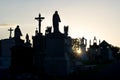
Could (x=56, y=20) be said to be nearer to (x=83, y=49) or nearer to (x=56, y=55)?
(x=56, y=55)

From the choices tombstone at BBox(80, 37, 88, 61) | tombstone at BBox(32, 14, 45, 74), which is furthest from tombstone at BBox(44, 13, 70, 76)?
tombstone at BBox(80, 37, 88, 61)

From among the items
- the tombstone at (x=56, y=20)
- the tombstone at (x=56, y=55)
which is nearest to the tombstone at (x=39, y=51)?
the tombstone at (x=56, y=55)


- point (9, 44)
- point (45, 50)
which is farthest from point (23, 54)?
point (9, 44)

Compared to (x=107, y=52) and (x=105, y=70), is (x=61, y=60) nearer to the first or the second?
(x=105, y=70)

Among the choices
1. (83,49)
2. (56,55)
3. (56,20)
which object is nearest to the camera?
(56,55)

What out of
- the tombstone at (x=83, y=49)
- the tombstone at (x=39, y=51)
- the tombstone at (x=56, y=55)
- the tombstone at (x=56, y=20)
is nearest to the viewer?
the tombstone at (x=39, y=51)

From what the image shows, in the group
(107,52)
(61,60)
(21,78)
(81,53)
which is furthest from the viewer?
(81,53)

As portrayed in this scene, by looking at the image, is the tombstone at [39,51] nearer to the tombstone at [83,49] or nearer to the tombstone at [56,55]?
the tombstone at [56,55]

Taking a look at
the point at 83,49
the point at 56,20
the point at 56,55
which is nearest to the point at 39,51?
the point at 56,55

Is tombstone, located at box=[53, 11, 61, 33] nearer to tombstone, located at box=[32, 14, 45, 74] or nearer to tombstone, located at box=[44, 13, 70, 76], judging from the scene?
tombstone, located at box=[44, 13, 70, 76]

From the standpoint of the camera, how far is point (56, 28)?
76.6 ft

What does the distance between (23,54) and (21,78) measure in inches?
105

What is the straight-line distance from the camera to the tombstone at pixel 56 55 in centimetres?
2250

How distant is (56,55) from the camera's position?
2289 cm
